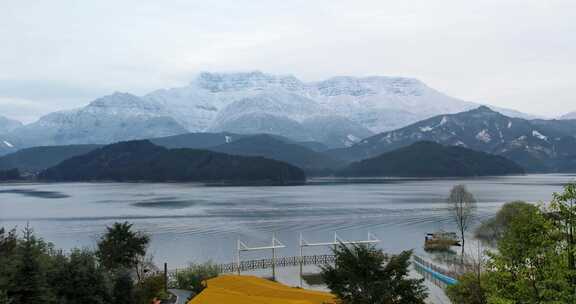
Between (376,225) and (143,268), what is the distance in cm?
6247

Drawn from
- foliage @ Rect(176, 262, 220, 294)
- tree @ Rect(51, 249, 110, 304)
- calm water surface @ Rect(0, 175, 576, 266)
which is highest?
tree @ Rect(51, 249, 110, 304)

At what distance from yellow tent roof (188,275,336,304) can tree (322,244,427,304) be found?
346 cm

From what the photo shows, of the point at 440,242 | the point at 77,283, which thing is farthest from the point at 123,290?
the point at 440,242

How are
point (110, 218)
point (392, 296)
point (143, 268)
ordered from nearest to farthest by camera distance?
point (392, 296), point (143, 268), point (110, 218)

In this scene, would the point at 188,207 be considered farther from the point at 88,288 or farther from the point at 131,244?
the point at 88,288

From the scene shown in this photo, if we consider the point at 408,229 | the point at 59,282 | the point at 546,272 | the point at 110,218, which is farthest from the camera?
the point at 110,218

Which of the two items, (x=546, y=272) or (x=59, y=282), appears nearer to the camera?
(x=546, y=272)

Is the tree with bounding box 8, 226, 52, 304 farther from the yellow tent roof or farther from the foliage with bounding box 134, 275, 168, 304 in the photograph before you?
the foliage with bounding box 134, 275, 168, 304

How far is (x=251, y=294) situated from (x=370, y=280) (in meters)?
10.7

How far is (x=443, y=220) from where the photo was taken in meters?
115

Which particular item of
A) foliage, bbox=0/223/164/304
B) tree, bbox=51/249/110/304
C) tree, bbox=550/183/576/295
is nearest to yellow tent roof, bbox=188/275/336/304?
foliage, bbox=0/223/164/304

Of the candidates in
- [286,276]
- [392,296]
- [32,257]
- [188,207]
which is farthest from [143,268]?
[188,207]

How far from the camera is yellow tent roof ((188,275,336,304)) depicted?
100 feet

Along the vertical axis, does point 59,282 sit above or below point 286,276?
above
